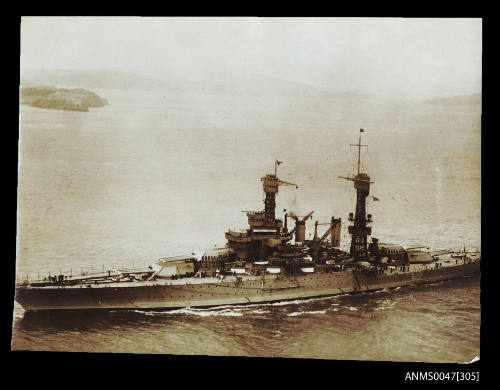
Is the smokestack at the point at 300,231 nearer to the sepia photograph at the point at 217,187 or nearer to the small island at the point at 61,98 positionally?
the sepia photograph at the point at 217,187

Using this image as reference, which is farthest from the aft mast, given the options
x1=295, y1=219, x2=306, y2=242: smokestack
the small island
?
the small island

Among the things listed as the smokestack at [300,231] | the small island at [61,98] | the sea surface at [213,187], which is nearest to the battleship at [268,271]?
the smokestack at [300,231]

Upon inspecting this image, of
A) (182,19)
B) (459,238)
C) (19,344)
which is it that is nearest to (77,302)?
(19,344)

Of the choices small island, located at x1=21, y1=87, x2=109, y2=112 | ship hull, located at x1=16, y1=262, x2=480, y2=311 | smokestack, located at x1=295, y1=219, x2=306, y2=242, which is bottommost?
ship hull, located at x1=16, y1=262, x2=480, y2=311

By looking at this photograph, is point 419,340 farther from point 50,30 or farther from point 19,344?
point 50,30

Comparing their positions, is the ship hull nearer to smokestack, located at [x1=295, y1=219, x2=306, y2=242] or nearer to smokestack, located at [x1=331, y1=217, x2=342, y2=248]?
smokestack, located at [x1=331, y1=217, x2=342, y2=248]

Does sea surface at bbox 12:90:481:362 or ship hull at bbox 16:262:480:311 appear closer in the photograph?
sea surface at bbox 12:90:481:362

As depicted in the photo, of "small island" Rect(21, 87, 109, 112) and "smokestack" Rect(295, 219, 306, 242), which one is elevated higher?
"small island" Rect(21, 87, 109, 112)
